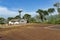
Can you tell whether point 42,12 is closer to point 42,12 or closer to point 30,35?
point 42,12

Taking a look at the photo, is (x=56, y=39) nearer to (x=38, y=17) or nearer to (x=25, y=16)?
(x=38, y=17)

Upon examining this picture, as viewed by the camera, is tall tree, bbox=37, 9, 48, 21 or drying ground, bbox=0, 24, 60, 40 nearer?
drying ground, bbox=0, 24, 60, 40

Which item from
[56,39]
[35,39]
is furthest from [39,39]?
[56,39]

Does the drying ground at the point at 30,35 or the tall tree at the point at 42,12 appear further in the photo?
the tall tree at the point at 42,12

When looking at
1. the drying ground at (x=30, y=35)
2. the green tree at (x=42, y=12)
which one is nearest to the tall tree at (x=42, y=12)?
the green tree at (x=42, y=12)

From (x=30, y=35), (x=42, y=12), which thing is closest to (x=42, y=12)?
(x=42, y=12)

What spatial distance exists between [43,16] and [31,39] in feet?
243

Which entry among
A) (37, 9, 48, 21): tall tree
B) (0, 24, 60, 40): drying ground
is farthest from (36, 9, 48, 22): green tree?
(0, 24, 60, 40): drying ground

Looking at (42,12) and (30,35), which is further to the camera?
(42,12)

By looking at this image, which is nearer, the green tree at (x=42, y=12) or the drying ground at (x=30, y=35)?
the drying ground at (x=30, y=35)

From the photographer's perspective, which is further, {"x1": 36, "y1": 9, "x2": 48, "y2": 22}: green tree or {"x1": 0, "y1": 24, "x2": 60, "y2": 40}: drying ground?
{"x1": 36, "y1": 9, "x2": 48, "y2": 22}: green tree

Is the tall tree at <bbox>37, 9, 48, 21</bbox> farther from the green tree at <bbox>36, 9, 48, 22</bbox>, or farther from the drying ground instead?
the drying ground

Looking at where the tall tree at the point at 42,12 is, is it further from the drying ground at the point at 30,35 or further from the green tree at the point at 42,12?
the drying ground at the point at 30,35

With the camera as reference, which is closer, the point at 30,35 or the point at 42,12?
the point at 30,35
